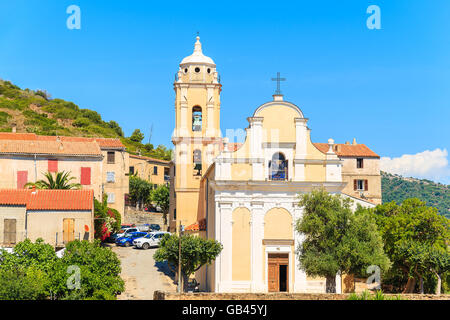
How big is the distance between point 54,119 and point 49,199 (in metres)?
70.4

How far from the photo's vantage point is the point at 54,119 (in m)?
109

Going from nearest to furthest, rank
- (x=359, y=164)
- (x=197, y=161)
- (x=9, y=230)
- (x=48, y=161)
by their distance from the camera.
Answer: (x=9, y=230) → (x=197, y=161) → (x=48, y=161) → (x=359, y=164)

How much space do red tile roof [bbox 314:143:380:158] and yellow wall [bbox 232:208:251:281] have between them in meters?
28.6

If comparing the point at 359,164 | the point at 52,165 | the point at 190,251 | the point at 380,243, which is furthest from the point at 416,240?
the point at 52,165

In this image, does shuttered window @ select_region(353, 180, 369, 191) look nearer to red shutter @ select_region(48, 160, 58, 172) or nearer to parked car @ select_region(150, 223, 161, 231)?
parked car @ select_region(150, 223, 161, 231)

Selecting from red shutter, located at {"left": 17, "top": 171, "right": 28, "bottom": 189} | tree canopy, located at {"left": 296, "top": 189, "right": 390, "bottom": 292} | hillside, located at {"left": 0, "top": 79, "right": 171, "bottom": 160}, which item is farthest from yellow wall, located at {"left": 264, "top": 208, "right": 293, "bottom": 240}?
hillside, located at {"left": 0, "top": 79, "right": 171, "bottom": 160}

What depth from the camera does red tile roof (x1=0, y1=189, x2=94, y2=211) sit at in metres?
41.3

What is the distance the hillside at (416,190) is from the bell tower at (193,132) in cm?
10331

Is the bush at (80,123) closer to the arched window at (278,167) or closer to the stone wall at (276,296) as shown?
the arched window at (278,167)

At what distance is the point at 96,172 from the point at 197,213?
943 cm

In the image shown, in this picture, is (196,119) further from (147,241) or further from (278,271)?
(278,271)

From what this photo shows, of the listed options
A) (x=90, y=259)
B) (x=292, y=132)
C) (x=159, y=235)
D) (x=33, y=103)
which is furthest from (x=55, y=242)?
(x=33, y=103)
